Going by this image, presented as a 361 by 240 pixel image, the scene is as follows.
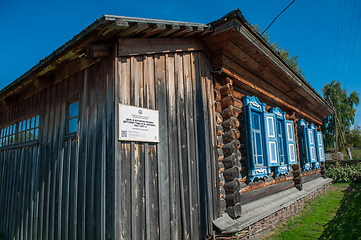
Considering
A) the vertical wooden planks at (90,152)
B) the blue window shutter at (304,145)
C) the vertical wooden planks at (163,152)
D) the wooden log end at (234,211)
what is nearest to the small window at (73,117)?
the vertical wooden planks at (90,152)

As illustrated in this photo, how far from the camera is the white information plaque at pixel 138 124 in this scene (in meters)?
3.21

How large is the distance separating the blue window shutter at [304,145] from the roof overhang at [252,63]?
1.20 m

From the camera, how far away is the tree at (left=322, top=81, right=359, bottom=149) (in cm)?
3128

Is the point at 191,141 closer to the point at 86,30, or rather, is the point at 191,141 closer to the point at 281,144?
the point at 86,30

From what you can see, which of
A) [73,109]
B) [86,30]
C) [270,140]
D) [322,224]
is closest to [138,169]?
[73,109]

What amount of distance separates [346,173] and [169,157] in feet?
50.4

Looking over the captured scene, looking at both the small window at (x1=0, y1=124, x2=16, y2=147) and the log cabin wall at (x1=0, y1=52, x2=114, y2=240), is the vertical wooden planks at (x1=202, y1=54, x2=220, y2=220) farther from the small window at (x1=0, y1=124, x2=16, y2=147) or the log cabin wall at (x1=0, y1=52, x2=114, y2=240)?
the small window at (x1=0, y1=124, x2=16, y2=147)

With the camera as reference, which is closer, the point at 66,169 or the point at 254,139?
the point at 66,169

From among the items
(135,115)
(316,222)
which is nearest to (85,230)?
(135,115)

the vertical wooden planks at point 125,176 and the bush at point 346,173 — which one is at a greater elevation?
the vertical wooden planks at point 125,176

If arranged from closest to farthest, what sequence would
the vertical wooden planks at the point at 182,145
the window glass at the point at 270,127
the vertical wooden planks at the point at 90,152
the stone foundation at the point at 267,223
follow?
the vertical wooden planks at the point at 90,152 → the vertical wooden planks at the point at 182,145 → the stone foundation at the point at 267,223 → the window glass at the point at 270,127

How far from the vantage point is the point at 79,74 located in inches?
161

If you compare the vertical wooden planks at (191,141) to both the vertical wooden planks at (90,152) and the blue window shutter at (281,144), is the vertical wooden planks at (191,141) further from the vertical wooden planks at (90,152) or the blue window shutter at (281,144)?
the blue window shutter at (281,144)

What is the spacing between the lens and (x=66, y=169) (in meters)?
3.97
